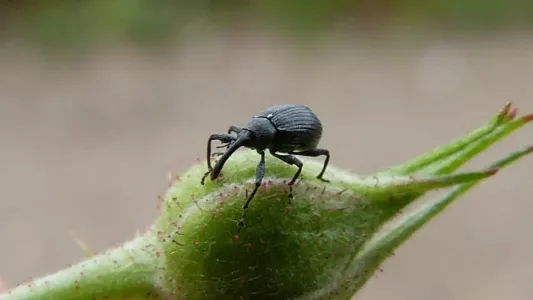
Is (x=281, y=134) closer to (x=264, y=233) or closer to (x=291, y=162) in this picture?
(x=291, y=162)

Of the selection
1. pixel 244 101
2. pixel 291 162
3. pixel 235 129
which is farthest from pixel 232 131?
pixel 244 101

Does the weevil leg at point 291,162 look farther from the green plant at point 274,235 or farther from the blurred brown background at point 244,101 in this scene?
the blurred brown background at point 244,101

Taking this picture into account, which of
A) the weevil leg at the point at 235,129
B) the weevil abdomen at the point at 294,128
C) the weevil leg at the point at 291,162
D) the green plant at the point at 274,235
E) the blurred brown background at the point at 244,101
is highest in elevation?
the weevil abdomen at the point at 294,128

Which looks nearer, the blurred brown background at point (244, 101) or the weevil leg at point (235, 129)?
the weevil leg at point (235, 129)

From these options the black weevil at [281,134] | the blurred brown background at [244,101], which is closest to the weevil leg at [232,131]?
the black weevil at [281,134]

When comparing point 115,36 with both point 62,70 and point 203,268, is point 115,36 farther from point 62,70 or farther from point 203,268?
point 203,268

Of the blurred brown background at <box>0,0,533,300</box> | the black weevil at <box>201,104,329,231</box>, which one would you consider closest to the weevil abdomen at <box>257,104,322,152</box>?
the black weevil at <box>201,104,329,231</box>
